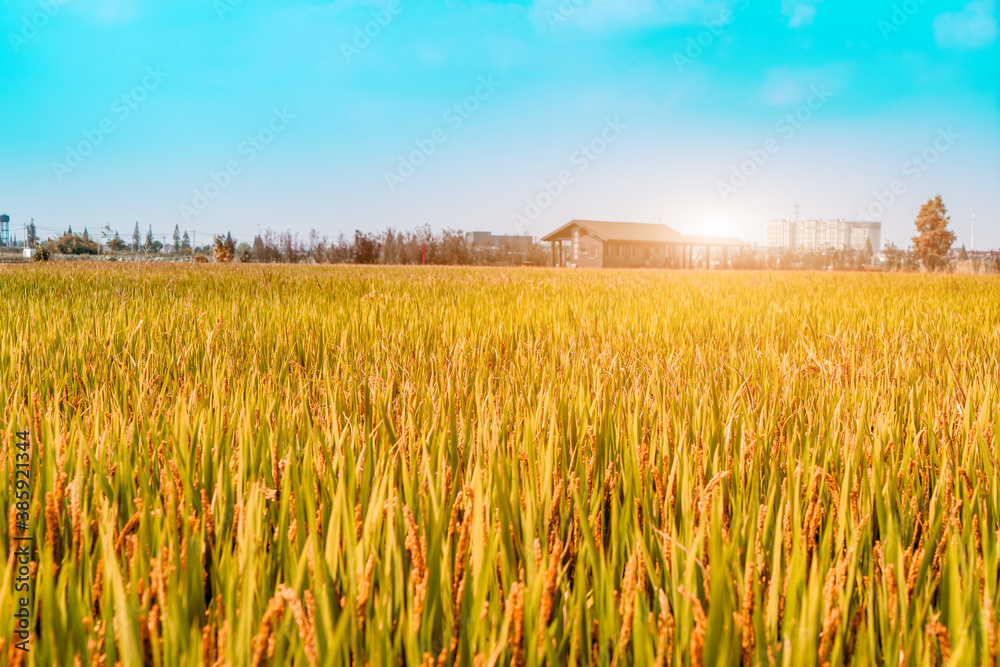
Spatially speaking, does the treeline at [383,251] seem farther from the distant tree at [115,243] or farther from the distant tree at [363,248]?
the distant tree at [115,243]

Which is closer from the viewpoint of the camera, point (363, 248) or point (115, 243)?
point (115, 243)

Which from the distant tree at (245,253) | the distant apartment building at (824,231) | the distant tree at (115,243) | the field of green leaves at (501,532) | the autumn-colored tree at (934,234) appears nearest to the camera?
the field of green leaves at (501,532)

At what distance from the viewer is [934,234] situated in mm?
45438

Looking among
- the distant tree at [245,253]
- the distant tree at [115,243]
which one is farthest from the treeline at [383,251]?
the distant tree at [115,243]

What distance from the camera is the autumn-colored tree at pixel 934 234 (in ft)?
149

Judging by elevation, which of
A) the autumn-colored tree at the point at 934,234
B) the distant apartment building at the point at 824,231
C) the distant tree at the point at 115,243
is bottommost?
the distant tree at the point at 115,243

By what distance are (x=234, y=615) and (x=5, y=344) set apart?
254 centimetres

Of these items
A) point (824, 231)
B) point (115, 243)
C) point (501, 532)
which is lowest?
point (501, 532)

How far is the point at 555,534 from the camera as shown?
101cm

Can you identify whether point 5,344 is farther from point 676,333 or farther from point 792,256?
point 792,256

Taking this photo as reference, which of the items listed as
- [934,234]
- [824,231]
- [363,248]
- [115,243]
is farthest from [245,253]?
[824,231]

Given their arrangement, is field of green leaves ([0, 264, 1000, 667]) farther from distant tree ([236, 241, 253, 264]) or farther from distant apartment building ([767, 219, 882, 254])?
distant apartment building ([767, 219, 882, 254])

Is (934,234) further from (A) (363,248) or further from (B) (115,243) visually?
(B) (115,243)

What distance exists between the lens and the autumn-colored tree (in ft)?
149
